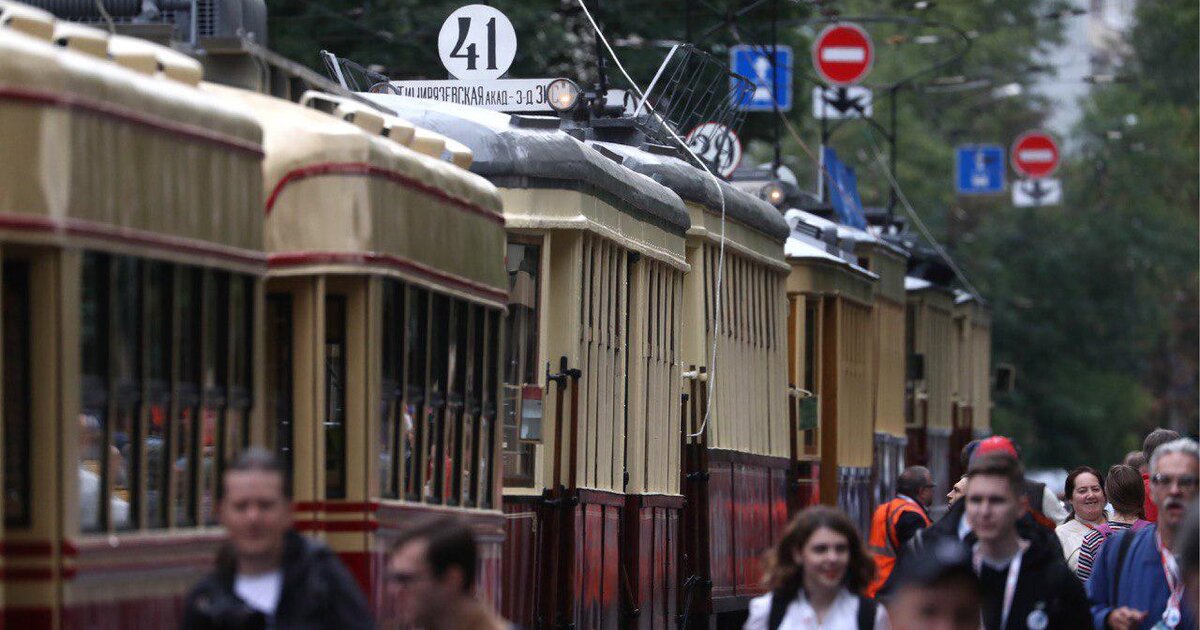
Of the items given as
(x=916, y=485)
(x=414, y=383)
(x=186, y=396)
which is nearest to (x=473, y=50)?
(x=916, y=485)

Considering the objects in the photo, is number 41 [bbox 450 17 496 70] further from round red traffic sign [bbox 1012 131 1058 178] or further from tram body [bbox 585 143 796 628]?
round red traffic sign [bbox 1012 131 1058 178]

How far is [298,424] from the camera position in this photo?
31.2 ft

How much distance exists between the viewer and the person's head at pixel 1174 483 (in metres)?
8.62

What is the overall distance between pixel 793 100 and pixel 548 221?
2610cm

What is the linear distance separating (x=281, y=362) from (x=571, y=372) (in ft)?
14.4

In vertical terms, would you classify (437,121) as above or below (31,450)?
above

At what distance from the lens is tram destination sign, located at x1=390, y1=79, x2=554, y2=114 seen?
643 inches

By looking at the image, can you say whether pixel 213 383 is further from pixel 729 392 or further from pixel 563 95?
pixel 729 392

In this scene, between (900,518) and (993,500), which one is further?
(900,518)

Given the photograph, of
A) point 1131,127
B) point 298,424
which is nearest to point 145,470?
point 298,424

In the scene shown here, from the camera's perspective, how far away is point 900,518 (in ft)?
44.9

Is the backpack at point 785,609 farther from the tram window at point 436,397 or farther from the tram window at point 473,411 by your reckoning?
the tram window at point 473,411

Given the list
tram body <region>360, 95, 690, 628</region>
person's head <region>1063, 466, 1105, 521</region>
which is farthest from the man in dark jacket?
person's head <region>1063, 466, 1105, 521</region>

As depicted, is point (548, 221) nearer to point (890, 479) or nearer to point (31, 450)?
point (31, 450)
